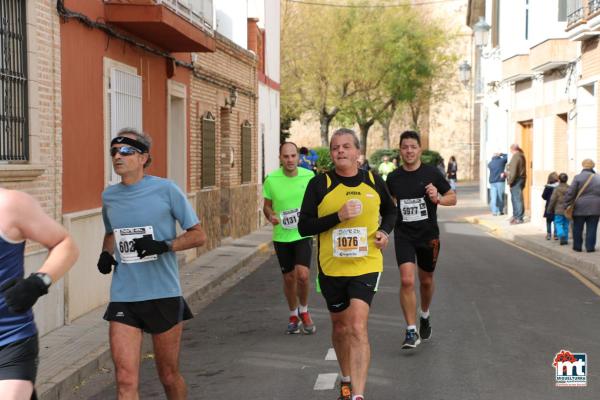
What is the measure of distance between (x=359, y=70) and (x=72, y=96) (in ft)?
132

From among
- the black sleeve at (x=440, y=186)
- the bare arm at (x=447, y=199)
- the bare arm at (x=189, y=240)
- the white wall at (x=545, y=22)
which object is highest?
the white wall at (x=545, y=22)

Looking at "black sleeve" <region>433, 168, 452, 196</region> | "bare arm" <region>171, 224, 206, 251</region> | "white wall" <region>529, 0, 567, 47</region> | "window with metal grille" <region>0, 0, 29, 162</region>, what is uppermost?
"white wall" <region>529, 0, 567, 47</region>

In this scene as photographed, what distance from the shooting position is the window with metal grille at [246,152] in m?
22.6

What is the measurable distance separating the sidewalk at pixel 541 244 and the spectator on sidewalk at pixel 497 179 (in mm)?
382

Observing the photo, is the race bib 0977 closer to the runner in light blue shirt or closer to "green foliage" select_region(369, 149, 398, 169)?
the runner in light blue shirt

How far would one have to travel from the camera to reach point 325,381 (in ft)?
24.0

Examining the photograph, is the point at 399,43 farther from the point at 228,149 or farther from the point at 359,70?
the point at 228,149

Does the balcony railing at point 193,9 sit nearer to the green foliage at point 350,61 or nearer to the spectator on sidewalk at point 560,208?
the spectator on sidewalk at point 560,208

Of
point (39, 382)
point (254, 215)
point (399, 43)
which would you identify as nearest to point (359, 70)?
point (399, 43)

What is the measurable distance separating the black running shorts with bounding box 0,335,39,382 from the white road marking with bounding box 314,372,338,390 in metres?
3.44

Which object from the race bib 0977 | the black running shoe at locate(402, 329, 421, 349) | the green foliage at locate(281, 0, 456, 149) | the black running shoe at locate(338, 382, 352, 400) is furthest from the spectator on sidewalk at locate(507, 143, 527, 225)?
the green foliage at locate(281, 0, 456, 149)

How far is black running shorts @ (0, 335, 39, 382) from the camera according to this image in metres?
3.87

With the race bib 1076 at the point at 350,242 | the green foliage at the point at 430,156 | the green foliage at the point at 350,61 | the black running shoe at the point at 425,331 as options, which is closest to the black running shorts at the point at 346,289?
the race bib 1076 at the point at 350,242

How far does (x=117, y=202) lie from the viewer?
568cm
